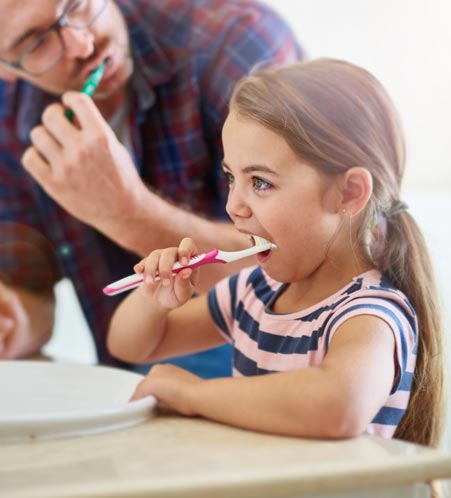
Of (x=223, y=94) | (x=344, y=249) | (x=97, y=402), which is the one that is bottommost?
(x=97, y=402)

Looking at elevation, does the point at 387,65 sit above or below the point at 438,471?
above

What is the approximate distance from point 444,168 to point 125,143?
342 mm

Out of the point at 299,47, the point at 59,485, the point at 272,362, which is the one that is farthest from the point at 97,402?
the point at 299,47

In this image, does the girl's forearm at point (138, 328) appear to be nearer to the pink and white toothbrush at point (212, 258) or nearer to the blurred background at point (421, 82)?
the pink and white toothbrush at point (212, 258)

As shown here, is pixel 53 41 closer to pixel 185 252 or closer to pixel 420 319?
pixel 185 252

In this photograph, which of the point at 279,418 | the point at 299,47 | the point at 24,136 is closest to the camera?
the point at 279,418

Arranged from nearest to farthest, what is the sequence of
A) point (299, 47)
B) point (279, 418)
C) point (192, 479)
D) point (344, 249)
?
1. point (192, 479)
2. point (279, 418)
3. point (344, 249)
4. point (299, 47)

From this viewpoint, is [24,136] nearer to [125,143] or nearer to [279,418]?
[125,143]

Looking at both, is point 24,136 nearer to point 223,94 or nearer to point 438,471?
point 223,94

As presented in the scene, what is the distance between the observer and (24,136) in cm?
89

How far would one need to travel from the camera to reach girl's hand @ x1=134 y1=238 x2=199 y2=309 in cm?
53

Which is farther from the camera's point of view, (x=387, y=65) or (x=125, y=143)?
(x=125, y=143)

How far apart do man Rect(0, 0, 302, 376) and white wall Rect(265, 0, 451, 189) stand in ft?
0.43

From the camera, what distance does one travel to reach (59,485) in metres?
0.36
